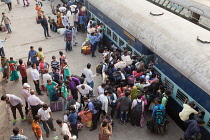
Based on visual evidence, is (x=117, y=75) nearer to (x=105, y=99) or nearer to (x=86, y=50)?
(x=105, y=99)

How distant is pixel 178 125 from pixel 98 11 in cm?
826

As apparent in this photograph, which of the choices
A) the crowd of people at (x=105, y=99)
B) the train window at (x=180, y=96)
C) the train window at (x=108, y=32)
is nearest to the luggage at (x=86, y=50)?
the train window at (x=108, y=32)

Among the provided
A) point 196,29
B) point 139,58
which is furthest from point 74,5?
point 196,29

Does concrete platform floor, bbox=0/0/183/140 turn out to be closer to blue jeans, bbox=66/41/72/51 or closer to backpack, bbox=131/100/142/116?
blue jeans, bbox=66/41/72/51

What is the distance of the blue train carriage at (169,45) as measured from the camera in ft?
24.6

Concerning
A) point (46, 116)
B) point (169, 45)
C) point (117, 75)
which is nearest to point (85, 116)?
point (46, 116)

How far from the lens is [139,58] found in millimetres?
10320

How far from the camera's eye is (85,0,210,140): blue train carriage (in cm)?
749

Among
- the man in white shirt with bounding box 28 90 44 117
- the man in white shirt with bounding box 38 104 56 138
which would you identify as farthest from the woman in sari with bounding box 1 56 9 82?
the man in white shirt with bounding box 38 104 56 138

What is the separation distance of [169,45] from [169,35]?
0.62 meters

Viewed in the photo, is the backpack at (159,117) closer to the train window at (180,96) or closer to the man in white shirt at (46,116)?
the train window at (180,96)

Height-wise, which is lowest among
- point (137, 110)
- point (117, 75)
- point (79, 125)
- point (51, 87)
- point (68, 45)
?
point (79, 125)

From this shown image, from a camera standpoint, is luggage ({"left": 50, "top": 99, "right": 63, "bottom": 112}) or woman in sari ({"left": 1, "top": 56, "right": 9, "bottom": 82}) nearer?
luggage ({"left": 50, "top": 99, "right": 63, "bottom": 112})

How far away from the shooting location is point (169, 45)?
873cm
